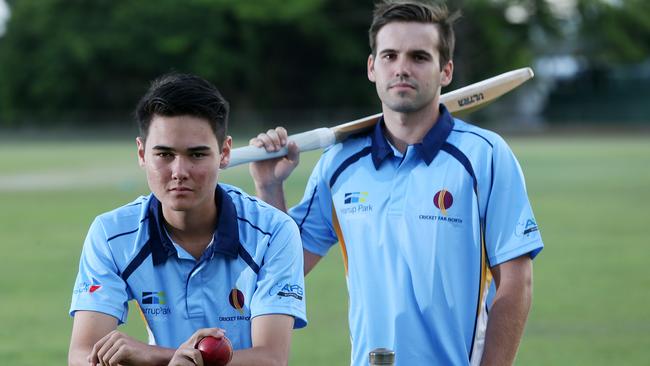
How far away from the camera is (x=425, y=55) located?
4.44 m

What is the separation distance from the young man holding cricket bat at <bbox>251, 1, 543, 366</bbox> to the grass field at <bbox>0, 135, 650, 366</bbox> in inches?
143

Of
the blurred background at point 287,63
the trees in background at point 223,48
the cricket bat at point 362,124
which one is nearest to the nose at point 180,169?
the cricket bat at point 362,124

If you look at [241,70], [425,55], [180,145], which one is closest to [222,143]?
[180,145]

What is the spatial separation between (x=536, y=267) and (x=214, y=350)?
945cm

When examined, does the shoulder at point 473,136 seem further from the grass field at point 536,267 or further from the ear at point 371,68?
the grass field at point 536,267

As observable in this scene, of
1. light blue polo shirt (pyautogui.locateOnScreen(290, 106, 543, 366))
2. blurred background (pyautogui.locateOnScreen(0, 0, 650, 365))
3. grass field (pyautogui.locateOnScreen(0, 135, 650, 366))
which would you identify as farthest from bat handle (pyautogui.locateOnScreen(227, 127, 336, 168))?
blurred background (pyautogui.locateOnScreen(0, 0, 650, 365))

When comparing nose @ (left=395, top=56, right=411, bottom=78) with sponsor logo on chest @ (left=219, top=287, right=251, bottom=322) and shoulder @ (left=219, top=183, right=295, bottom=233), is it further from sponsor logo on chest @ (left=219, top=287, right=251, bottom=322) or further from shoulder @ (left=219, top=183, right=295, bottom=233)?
sponsor logo on chest @ (left=219, top=287, right=251, bottom=322)

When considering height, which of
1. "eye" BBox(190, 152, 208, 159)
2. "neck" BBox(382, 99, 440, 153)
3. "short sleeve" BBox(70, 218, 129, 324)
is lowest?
"short sleeve" BBox(70, 218, 129, 324)

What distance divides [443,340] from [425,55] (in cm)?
114

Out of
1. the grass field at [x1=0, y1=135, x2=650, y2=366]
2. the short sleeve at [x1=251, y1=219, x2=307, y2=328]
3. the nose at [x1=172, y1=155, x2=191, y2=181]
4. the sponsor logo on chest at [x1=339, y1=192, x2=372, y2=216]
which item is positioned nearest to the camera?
the nose at [x1=172, y1=155, x2=191, y2=181]

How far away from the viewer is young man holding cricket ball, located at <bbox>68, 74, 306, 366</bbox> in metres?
3.66

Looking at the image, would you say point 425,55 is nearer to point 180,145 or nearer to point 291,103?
point 180,145

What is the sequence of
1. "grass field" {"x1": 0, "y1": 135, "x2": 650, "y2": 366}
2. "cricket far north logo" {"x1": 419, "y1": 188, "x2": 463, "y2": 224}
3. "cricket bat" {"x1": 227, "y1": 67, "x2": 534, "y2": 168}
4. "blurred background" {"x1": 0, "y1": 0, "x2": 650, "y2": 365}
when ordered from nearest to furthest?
1. "cricket far north logo" {"x1": 419, "y1": 188, "x2": 463, "y2": 224}
2. "cricket bat" {"x1": 227, "y1": 67, "x2": 534, "y2": 168}
3. "grass field" {"x1": 0, "y1": 135, "x2": 650, "y2": 366}
4. "blurred background" {"x1": 0, "y1": 0, "x2": 650, "y2": 365}

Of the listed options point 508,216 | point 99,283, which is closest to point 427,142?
point 508,216
